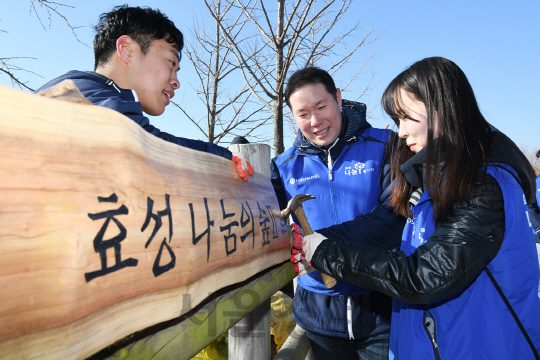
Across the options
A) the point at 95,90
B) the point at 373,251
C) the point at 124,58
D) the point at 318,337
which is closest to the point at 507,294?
the point at 373,251

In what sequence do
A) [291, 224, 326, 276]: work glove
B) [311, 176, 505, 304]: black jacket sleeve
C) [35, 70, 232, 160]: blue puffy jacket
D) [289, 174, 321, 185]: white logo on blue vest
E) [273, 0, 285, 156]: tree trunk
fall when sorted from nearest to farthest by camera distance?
[35, 70, 232, 160]: blue puffy jacket
[311, 176, 505, 304]: black jacket sleeve
[291, 224, 326, 276]: work glove
[289, 174, 321, 185]: white logo on blue vest
[273, 0, 285, 156]: tree trunk

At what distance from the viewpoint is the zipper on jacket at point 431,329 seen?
1219 millimetres

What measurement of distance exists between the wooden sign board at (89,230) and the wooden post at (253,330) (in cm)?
119

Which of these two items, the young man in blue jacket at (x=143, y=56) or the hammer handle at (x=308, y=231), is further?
A: the hammer handle at (x=308, y=231)

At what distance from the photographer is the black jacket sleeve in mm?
1126

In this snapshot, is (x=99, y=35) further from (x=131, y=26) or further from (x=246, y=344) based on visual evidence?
(x=246, y=344)

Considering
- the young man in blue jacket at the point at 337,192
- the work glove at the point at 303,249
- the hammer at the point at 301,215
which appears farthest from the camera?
the young man in blue jacket at the point at 337,192

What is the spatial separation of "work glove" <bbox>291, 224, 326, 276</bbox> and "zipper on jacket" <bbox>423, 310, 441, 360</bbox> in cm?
49

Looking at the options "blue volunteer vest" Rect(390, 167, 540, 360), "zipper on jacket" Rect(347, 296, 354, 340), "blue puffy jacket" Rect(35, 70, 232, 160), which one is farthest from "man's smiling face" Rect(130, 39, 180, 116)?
"zipper on jacket" Rect(347, 296, 354, 340)

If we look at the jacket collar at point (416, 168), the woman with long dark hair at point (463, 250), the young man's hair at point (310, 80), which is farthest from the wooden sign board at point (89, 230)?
the young man's hair at point (310, 80)

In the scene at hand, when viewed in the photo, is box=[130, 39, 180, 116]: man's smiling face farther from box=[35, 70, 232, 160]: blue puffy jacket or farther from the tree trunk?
the tree trunk

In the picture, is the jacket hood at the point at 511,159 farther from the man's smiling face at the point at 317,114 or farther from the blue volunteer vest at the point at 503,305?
the man's smiling face at the point at 317,114

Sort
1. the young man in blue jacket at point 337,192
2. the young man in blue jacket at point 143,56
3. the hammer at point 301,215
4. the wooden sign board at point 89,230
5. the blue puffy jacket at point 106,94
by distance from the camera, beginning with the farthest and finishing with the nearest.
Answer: the young man in blue jacket at point 337,192, the hammer at point 301,215, the young man in blue jacket at point 143,56, the blue puffy jacket at point 106,94, the wooden sign board at point 89,230

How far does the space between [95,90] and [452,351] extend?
4.71 feet
